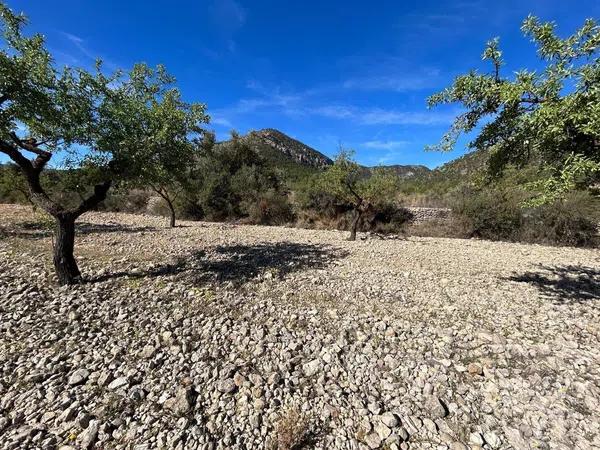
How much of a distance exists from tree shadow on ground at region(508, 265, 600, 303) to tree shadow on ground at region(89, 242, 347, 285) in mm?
5759

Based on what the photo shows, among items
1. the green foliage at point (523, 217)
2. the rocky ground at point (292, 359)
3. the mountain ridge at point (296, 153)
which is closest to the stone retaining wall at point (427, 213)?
the green foliage at point (523, 217)

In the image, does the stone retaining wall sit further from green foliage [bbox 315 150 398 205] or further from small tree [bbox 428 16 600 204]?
small tree [bbox 428 16 600 204]

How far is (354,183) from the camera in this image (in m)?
15.3

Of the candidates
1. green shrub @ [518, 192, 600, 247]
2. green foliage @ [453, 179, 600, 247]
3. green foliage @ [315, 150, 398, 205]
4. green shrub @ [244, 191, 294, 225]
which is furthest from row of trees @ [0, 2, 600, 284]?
green shrub @ [244, 191, 294, 225]

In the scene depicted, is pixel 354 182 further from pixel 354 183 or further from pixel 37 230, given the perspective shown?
pixel 37 230

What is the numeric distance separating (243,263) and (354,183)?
27.7 feet

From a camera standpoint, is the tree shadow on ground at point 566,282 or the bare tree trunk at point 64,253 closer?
the bare tree trunk at point 64,253

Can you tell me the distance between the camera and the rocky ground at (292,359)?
3.15 meters

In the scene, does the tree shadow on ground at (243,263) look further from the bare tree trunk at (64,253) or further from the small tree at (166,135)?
the small tree at (166,135)

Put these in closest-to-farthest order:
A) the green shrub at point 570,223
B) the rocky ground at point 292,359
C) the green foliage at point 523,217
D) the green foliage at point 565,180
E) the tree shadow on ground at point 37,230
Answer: the rocky ground at point 292,359 < the green foliage at point 565,180 < the tree shadow on ground at point 37,230 < the green shrub at point 570,223 < the green foliage at point 523,217

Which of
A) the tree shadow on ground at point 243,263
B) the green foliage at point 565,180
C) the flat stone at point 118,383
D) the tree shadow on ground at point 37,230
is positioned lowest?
the flat stone at point 118,383

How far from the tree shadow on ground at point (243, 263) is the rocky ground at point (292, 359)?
0.11m

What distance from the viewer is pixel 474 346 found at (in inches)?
188

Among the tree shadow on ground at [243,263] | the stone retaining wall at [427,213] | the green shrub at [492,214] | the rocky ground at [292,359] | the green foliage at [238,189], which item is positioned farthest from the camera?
the green foliage at [238,189]
